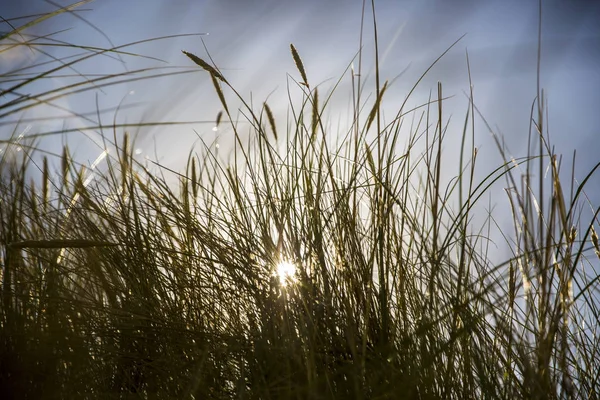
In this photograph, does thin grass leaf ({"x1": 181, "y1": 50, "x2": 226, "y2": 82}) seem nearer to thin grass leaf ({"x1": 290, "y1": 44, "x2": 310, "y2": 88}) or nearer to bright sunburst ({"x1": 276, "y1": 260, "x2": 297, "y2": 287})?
thin grass leaf ({"x1": 290, "y1": 44, "x2": 310, "y2": 88})

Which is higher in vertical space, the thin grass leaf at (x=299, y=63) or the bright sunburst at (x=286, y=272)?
the thin grass leaf at (x=299, y=63)

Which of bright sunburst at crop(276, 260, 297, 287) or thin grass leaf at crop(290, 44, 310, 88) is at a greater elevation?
thin grass leaf at crop(290, 44, 310, 88)

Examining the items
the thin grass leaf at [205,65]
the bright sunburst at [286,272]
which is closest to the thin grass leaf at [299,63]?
the thin grass leaf at [205,65]

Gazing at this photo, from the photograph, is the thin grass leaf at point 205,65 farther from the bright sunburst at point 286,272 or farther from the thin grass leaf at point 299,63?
the bright sunburst at point 286,272

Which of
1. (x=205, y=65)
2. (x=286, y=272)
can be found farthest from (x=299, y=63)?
(x=286, y=272)

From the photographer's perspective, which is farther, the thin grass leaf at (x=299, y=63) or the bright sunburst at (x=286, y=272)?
the thin grass leaf at (x=299, y=63)

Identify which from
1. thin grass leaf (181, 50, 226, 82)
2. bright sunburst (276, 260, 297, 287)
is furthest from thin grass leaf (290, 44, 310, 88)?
bright sunburst (276, 260, 297, 287)

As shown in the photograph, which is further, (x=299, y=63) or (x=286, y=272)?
(x=299, y=63)

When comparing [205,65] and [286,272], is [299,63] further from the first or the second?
[286,272]

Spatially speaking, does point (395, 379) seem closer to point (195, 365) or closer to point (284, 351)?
point (284, 351)

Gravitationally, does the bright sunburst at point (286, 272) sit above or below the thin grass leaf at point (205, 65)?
below

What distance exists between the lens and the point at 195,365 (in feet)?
2.70

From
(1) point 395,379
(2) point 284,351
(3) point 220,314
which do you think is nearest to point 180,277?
(3) point 220,314

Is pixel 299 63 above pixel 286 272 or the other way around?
above
